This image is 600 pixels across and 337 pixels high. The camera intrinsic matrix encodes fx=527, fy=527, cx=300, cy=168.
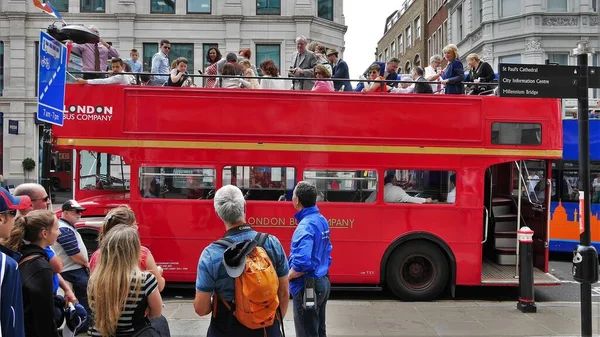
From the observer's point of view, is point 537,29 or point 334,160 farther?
point 537,29

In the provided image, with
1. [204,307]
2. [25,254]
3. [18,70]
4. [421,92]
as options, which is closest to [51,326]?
[25,254]

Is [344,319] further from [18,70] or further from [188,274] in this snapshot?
[18,70]

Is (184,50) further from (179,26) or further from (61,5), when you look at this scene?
(61,5)

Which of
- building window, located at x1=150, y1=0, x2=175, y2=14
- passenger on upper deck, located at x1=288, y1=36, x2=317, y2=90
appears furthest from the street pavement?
building window, located at x1=150, y1=0, x2=175, y2=14

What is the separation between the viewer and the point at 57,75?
577 centimetres

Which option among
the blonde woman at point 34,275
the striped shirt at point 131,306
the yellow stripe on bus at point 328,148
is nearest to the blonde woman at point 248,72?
the yellow stripe on bus at point 328,148

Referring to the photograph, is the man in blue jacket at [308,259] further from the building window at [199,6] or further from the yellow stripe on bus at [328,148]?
the building window at [199,6]

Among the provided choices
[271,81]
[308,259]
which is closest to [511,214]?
[271,81]

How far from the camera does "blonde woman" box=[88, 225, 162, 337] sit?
3.13m

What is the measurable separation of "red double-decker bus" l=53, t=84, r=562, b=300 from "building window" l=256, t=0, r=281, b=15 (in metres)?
19.9

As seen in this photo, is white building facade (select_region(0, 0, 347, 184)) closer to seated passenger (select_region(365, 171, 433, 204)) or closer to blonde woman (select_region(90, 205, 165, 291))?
seated passenger (select_region(365, 171, 433, 204))

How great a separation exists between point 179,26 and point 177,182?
2045 cm

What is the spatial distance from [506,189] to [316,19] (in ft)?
62.2

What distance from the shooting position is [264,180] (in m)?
8.80
